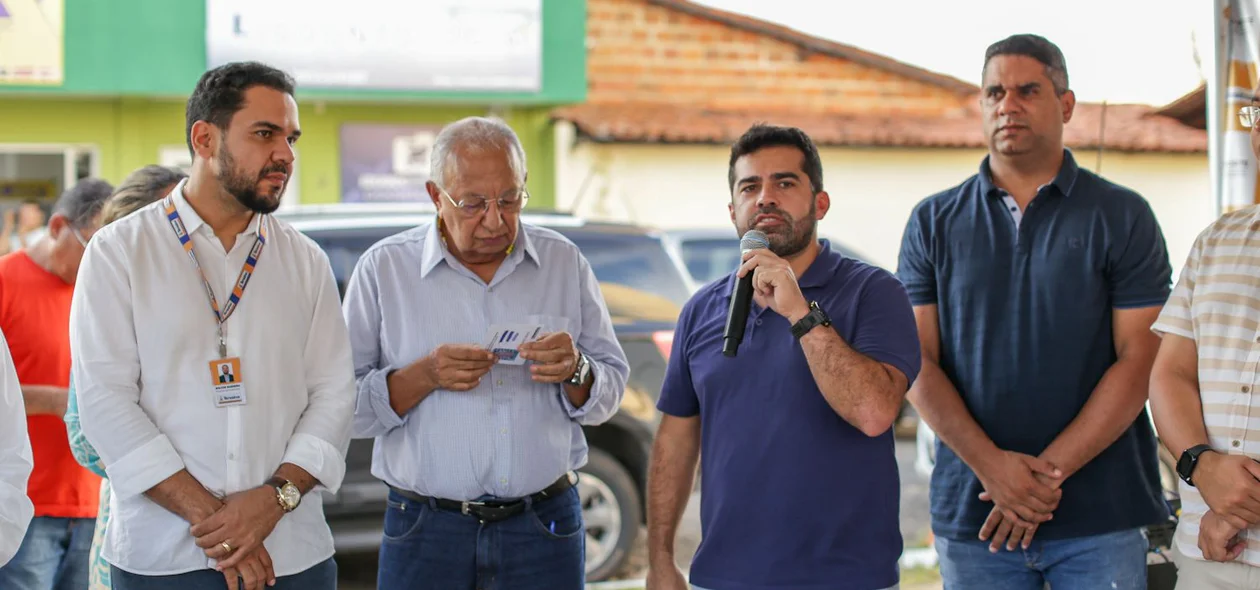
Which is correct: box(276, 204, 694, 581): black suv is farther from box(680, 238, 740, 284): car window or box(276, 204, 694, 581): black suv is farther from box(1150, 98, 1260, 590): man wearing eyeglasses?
box(680, 238, 740, 284): car window

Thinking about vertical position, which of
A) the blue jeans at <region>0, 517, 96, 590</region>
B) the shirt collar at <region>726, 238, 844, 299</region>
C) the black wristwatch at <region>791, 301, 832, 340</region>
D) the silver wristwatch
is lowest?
the blue jeans at <region>0, 517, 96, 590</region>

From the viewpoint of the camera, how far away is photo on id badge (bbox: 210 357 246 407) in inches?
108

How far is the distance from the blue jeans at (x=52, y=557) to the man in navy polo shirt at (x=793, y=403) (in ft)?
6.64

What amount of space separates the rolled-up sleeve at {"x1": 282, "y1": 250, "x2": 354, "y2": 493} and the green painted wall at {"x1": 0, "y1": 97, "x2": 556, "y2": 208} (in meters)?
9.09

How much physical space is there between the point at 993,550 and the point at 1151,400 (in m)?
0.62

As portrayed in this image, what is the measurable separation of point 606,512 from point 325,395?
3247mm

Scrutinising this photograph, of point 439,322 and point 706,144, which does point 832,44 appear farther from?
point 439,322

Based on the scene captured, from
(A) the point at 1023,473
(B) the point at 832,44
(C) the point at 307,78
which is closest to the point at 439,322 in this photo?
(A) the point at 1023,473

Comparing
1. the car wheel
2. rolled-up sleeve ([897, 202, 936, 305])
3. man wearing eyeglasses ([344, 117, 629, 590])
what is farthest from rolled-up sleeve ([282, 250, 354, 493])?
the car wheel

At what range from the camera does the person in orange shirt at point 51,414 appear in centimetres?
378

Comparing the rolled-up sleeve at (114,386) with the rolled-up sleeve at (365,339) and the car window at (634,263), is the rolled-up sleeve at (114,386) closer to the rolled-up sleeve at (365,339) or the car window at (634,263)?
the rolled-up sleeve at (365,339)

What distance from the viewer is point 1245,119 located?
114 inches

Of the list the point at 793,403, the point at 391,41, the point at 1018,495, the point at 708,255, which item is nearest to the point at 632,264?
the point at 1018,495

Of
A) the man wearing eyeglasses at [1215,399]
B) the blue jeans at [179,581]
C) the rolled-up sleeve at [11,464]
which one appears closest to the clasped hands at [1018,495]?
the man wearing eyeglasses at [1215,399]
